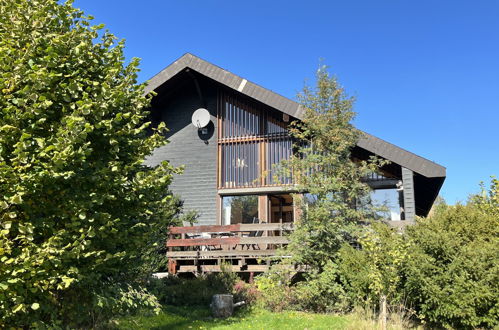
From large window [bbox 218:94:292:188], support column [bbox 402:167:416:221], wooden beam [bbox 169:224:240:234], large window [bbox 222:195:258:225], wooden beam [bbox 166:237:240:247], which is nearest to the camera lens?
wooden beam [bbox 166:237:240:247]

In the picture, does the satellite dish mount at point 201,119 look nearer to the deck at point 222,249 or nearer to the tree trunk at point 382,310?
the deck at point 222,249

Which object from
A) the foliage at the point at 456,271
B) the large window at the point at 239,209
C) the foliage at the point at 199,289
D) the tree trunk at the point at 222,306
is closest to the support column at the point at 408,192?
the foliage at the point at 456,271

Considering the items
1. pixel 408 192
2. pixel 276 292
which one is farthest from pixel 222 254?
pixel 408 192

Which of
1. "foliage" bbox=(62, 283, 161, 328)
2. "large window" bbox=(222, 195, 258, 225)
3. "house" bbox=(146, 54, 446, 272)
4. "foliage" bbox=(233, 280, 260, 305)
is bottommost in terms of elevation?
"foliage" bbox=(233, 280, 260, 305)

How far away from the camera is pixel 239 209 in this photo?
14.9m

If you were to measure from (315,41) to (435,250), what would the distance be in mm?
12222

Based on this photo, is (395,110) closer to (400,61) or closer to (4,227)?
(400,61)

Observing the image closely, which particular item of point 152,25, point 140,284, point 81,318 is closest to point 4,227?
point 81,318

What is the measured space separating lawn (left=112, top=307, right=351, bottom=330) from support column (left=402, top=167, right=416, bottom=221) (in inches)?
207

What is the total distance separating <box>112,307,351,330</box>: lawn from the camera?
7619 millimetres

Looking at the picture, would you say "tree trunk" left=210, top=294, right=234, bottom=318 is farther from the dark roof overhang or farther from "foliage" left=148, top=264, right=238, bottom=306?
the dark roof overhang

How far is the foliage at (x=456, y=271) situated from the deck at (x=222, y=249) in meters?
4.19

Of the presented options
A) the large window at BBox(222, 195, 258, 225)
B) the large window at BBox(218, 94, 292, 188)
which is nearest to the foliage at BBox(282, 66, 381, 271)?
the large window at BBox(218, 94, 292, 188)

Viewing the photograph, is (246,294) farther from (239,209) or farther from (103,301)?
(103,301)
